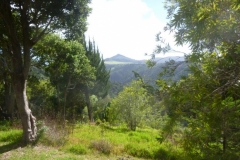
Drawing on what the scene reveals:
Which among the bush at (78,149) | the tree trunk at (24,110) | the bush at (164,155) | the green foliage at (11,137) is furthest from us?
the green foliage at (11,137)

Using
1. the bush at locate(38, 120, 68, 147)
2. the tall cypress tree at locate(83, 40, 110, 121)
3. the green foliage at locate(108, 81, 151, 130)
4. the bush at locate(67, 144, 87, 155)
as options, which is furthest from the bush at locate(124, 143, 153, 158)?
the tall cypress tree at locate(83, 40, 110, 121)

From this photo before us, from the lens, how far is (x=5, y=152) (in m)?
7.27

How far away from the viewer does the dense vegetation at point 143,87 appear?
2162 millimetres

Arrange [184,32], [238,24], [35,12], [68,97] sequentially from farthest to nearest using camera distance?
[68,97] → [35,12] → [184,32] → [238,24]

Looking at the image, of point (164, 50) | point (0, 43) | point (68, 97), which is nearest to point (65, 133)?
point (0, 43)

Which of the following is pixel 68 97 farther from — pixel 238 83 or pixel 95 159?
pixel 238 83

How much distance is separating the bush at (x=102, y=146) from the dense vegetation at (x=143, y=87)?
39 mm

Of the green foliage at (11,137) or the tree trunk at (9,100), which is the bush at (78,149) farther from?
the tree trunk at (9,100)

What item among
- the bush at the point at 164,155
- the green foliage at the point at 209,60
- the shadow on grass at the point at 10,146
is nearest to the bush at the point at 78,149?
the shadow on grass at the point at 10,146

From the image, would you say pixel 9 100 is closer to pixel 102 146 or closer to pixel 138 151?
pixel 102 146

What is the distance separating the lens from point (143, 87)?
276 centimetres

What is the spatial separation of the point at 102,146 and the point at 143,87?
20.3ft

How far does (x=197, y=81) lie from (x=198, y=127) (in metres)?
0.62

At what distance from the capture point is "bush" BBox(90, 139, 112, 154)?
27.0 ft
